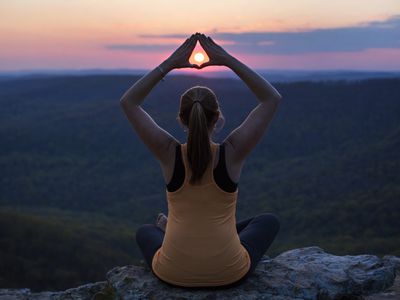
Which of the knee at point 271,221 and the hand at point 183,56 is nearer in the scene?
the hand at point 183,56

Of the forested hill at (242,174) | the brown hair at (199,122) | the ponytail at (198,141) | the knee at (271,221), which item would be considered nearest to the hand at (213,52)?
the brown hair at (199,122)

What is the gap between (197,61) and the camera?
3.81 meters

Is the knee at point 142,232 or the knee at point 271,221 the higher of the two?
the knee at point 271,221

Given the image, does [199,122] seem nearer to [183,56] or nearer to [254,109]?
[254,109]

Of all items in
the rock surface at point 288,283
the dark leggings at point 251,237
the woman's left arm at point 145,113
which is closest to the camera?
the woman's left arm at point 145,113

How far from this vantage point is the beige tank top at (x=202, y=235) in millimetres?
3473

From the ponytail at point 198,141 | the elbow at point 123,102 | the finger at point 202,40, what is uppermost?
the finger at point 202,40

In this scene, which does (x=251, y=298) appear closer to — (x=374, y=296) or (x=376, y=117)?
(x=374, y=296)

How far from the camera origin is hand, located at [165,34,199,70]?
147 inches

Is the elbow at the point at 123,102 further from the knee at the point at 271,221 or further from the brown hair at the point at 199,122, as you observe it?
the knee at the point at 271,221

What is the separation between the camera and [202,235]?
11.6 feet

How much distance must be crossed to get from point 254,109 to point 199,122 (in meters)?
0.57

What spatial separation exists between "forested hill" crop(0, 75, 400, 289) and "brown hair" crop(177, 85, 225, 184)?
67.4ft

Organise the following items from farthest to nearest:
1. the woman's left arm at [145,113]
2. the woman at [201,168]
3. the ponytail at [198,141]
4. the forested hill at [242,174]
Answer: the forested hill at [242,174] → the woman's left arm at [145,113] → the woman at [201,168] → the ponytail at [198,141]
